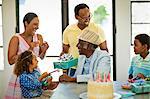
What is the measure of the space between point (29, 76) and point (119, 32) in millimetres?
984

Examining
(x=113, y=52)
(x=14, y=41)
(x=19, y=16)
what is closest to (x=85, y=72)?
(x=14, y=41)

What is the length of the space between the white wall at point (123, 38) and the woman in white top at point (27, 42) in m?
0.61

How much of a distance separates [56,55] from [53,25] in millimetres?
→ 320

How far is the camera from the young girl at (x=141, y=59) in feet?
4.67

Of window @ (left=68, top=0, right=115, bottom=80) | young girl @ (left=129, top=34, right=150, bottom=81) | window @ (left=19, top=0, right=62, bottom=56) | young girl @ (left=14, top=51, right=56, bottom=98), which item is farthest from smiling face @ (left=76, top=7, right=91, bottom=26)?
window @ (left=19, top=0, right=62, bottom=56)

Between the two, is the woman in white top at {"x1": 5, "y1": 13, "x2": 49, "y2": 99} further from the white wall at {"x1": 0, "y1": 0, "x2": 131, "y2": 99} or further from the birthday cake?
the birthday cake

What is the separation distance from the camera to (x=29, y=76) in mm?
1741

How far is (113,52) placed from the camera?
2453mm

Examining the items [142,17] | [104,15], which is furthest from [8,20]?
[142,17]

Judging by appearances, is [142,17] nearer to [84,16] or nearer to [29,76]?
[84,16]

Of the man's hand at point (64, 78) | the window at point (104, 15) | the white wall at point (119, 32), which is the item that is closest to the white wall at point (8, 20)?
the white wall at point (119, 32)

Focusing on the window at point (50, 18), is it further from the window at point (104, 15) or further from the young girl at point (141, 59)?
the young girl at point (141, 59)

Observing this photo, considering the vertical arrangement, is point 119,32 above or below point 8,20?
below

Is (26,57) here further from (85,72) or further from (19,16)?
(19,16)
